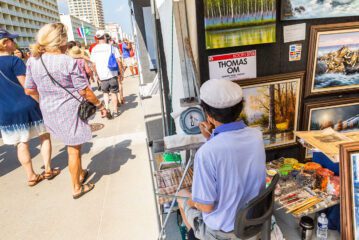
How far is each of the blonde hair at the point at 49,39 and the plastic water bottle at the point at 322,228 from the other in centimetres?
291

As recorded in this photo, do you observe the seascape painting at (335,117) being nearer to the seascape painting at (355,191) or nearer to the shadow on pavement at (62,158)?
the seascape painting at (355,191)

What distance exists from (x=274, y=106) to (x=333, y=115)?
0.68 m

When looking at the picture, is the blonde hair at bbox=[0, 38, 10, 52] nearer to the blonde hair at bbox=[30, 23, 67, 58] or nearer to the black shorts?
the blonde hair at bbox=[30, 23, 67, 58]

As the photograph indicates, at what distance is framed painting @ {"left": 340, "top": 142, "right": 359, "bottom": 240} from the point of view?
186 cm

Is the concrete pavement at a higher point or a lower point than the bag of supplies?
lower

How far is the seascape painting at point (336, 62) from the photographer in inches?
99.1

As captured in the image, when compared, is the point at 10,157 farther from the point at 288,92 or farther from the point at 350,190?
the point at 350,190

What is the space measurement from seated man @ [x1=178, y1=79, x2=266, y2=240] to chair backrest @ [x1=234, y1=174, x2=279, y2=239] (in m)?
0.10

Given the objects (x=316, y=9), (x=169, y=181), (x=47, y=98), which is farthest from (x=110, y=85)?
(x=316, y=9)

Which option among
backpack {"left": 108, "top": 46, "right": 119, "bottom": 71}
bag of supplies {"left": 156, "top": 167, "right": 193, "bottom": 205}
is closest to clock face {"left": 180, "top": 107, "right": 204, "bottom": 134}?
bag of supplies {"left": 156, "top": 167, "right": 193, "bottom": 205}

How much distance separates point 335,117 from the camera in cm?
278

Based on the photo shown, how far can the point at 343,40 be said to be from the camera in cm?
253

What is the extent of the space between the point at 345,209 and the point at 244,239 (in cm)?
92

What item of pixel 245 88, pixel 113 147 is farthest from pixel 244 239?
pixel 113 147
